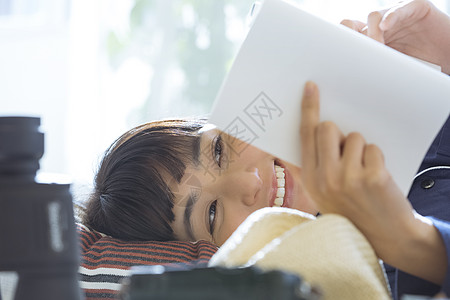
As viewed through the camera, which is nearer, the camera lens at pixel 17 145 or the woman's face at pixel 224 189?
the camera lens at pixel 17 145

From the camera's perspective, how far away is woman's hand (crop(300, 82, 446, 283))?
1.92ft

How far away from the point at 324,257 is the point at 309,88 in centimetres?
19

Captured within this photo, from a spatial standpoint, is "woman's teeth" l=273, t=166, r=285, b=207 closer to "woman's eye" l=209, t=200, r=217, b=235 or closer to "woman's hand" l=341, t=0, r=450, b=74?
"woman's eye" l=209, t=200, r=217, b=235

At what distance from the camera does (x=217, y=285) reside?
1.45 ft

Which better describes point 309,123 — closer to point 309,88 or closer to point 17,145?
point 309,88

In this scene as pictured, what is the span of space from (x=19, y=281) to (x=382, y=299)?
13.7 inches

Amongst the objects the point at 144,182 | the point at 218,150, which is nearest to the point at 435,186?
the point at 218,150

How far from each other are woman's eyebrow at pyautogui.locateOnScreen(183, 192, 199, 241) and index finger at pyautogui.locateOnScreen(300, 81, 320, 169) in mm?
494

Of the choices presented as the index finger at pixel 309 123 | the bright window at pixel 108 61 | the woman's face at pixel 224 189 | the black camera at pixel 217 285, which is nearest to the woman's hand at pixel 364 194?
the index finger at pixel 309 123

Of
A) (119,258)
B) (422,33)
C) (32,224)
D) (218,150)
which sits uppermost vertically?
(422,33)

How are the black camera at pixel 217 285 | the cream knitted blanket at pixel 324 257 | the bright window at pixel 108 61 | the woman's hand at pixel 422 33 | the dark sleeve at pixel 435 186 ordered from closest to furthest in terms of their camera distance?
1. the black camera at pixel 217 285
2. the cream knitted blanket at pixel 324 257
3. the dark sleeve at pixel 435 186
4. the woman's hand at pixel 422 33
5. the bright window at pixel 108 61

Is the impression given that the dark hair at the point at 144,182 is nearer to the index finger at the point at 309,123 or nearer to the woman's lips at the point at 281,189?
the woman's lips at the point at 281,189

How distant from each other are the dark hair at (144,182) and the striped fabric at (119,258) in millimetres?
80

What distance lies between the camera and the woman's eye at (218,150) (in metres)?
1.14
